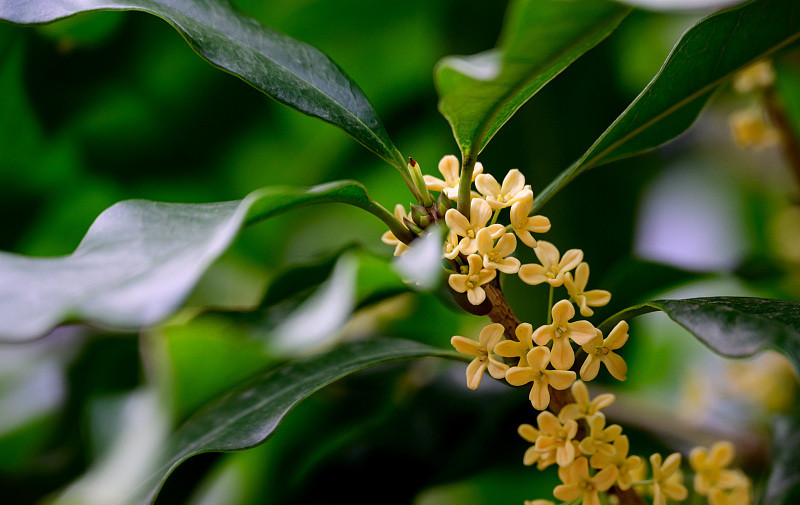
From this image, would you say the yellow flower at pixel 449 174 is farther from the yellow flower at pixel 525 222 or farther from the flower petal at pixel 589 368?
the flower petal at pixel 589 368

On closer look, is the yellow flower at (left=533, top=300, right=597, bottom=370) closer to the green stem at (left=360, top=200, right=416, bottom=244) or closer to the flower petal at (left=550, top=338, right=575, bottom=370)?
the flower petal at (left=550, top=338, right=575, bottom=370)

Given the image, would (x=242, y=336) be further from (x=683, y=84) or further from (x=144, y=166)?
(x=144, y=166)

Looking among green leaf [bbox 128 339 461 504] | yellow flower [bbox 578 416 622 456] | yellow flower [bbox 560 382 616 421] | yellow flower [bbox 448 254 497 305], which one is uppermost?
yellow flower [bbox 448 254 497 305]

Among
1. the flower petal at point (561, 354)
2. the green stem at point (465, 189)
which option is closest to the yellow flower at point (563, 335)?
the flower petal at point (561, 354)

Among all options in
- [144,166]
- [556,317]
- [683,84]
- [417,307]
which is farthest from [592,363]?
[144,166]

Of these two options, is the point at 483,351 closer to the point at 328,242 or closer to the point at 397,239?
the point at 397,239

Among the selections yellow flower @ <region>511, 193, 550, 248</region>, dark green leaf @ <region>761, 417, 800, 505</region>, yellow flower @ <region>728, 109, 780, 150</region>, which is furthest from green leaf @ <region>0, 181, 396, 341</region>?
yellow flower @ <region>728, 109, 780, 150</region>

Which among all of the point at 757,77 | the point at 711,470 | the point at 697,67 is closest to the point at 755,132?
the point at 757,77
